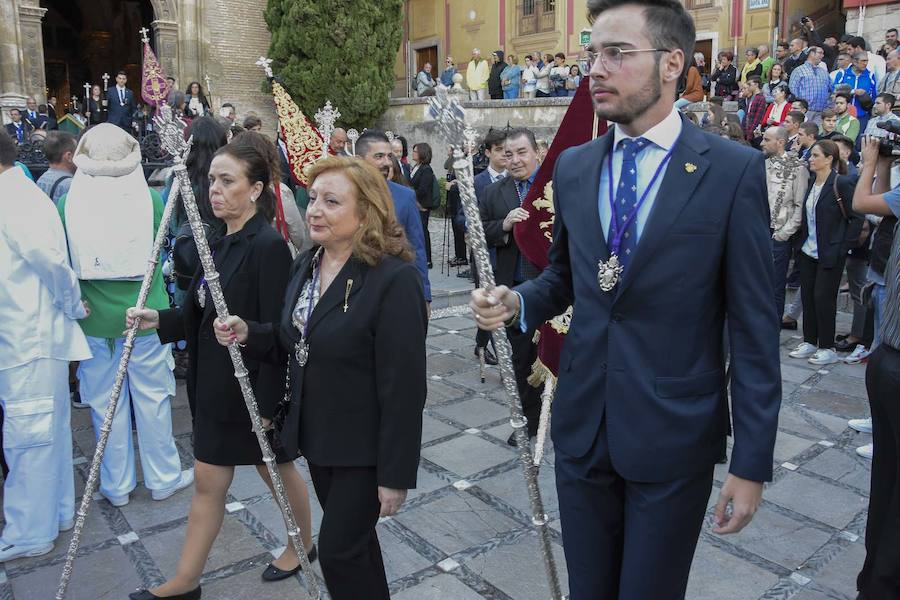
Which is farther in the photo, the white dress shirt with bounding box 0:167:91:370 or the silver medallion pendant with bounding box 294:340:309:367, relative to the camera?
the white dress shirt with bounding box 0:167:91:370

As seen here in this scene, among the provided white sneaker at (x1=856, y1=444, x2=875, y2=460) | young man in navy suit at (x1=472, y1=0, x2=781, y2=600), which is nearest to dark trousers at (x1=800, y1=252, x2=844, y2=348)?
white sneaker at (x1=856, y1=444, x2=875, y2=460)

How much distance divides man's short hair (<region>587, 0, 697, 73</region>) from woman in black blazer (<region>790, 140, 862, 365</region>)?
574cm

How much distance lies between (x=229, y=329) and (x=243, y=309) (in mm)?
353

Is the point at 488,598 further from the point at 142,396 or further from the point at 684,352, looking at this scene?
the point at 142,396

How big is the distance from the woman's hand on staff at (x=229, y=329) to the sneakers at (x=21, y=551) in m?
1.83

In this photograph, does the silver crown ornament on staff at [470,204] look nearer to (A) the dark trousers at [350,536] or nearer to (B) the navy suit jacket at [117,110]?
(A) the dark trousers at [350,536]

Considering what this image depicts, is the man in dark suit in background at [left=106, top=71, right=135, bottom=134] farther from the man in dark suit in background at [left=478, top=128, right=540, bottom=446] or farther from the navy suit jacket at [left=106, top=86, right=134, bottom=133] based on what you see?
the man in dark suit in background at [left=478, top=128, right=540, bottom=446]

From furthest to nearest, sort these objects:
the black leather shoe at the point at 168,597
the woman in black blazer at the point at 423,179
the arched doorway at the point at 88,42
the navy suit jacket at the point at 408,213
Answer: the arched doorway at the point at 88,42
the woman in black blazer at the point at 423,179
the navy suit jacket at the point at 408,213
the black leather shoe at the point at 168,597

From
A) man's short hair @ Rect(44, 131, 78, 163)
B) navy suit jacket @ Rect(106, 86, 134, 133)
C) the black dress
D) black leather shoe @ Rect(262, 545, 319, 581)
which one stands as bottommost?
black leather shoe @ Rect(262, 545, 319, 581)

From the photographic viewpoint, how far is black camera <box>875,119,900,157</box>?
401cm

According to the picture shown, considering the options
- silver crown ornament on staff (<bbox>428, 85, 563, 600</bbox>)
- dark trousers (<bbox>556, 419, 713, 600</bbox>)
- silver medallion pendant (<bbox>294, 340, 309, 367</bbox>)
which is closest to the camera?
silver crown ornament on staff (<bbox>428, 85, 563, 600</bbox>)

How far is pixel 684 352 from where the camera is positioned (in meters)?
2.01

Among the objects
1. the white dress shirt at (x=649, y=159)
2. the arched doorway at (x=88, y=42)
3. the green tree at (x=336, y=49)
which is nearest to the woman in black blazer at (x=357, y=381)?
the white dress shirt at (x=649, y=159)

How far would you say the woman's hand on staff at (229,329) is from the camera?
277 centimetres
